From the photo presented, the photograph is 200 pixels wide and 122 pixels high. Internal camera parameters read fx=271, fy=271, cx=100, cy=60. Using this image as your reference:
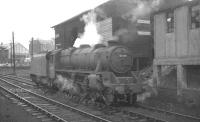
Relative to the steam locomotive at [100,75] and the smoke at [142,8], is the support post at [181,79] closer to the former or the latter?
the steam locomotive at [100,75]

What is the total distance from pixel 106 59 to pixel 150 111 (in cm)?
310

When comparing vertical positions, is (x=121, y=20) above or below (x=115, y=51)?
above

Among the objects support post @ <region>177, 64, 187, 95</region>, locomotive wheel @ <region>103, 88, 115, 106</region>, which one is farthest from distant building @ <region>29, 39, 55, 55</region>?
support post @ <region>177, 64, 187, 95</region>

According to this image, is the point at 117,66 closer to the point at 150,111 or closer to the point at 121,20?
the point at 150,111

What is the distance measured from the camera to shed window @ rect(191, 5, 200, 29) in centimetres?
1222

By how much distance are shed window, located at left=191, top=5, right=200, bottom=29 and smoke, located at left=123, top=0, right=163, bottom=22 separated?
5.24 m

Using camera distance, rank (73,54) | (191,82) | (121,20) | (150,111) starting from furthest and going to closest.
Answer: (121,20) → (73,54) → (191,82) → (150,111)

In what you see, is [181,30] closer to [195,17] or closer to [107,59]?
[195,17]

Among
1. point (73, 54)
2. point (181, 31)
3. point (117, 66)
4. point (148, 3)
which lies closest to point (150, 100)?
point (117, 66)

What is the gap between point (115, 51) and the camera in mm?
12664

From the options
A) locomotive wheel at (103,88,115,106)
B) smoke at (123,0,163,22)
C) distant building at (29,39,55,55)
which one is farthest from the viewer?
distant building at (29,39,55,55)

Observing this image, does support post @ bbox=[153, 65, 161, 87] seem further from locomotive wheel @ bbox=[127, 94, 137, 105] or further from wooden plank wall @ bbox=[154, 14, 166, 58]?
locomotive wheel @ bbox=[127, 94, 137, 105]

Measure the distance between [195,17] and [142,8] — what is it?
21.3 ft

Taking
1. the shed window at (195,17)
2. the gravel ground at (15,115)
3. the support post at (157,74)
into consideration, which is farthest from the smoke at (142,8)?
the gravel ground at (15,115)
